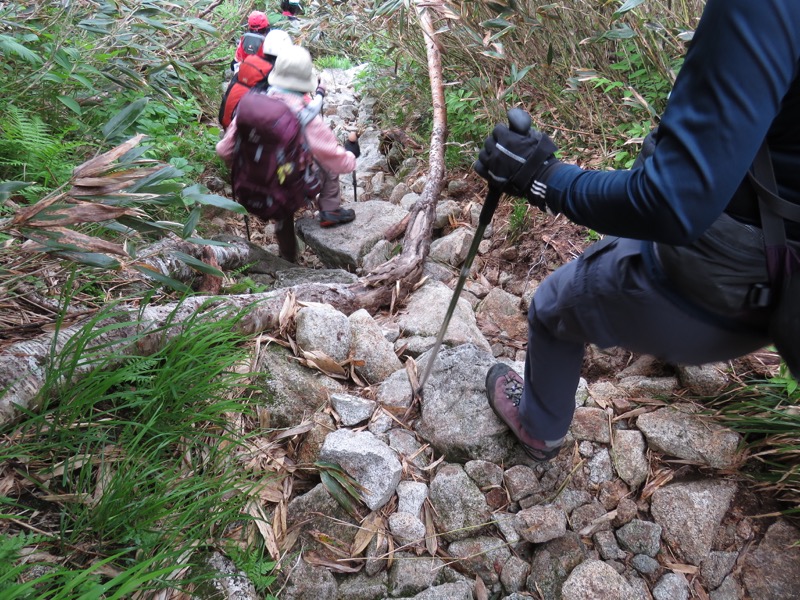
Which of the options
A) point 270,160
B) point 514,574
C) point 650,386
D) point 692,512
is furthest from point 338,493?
point 270,160

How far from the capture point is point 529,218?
157 inches

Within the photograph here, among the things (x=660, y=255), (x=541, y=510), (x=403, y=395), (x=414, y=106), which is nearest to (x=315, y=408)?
(x=403, y=395)

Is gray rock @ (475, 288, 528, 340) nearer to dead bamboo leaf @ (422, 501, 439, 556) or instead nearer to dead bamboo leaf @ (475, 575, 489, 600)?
dead bamboo leaf @ (422, 501, 439, 556)

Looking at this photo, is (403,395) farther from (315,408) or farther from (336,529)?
(336,529)

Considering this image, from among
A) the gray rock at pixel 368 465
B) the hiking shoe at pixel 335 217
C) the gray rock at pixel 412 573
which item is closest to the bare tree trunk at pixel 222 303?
the gray rock at pixel 368 465

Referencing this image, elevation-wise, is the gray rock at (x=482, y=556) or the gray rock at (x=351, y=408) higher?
the gray rock at (x=482, y=556)

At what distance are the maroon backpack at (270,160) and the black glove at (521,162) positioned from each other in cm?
251

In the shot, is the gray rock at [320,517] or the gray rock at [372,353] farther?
the gray rock at [372,353]

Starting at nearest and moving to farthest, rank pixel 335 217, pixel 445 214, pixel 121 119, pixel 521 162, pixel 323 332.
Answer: pixel 521 162 → pixel 323 332 → pixel 121 119 → pixel 445 214 → pixel 335 217

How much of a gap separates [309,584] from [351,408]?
80 centimetres

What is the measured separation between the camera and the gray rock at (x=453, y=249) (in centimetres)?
433

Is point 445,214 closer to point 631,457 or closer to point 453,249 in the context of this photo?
point 453,249

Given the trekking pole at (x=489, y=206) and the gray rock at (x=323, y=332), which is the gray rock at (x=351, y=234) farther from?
the trekking pole at (x=489, y=206)

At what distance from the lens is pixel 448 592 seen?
194 centimetres
